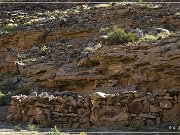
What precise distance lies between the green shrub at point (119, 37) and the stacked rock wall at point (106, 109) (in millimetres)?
3055

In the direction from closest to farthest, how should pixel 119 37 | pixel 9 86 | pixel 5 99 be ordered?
pixel 5 99, pixel 119 37, pixel 9 86

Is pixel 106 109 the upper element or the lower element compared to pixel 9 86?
lower

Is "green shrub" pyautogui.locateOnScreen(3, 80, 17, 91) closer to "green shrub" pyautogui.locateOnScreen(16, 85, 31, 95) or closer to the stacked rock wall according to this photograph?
"green shrub" pyautogui.locateOnScreen(16, 85, 31, 95)

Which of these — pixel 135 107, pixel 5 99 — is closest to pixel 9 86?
pixel 5 99

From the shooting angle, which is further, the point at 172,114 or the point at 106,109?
the point at 106,109

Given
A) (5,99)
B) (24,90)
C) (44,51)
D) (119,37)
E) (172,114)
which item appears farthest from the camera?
(44,51)

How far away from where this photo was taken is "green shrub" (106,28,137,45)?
14219 mm

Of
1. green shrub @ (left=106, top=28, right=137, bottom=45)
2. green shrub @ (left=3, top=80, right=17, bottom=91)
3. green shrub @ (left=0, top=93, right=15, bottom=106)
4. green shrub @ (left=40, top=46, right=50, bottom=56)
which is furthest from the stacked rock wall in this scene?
green shrub @ (left=40, top=46, right=50, bottom=56)

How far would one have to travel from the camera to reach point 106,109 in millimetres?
11383

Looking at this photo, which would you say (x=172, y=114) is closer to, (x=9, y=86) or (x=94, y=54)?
(x=94, y=54)

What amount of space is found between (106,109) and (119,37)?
3699 millimetres

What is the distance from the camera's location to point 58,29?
18.2 metres

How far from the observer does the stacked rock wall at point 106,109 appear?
36.8 ft

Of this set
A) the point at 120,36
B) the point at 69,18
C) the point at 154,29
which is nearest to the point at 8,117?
the point at 120,36
